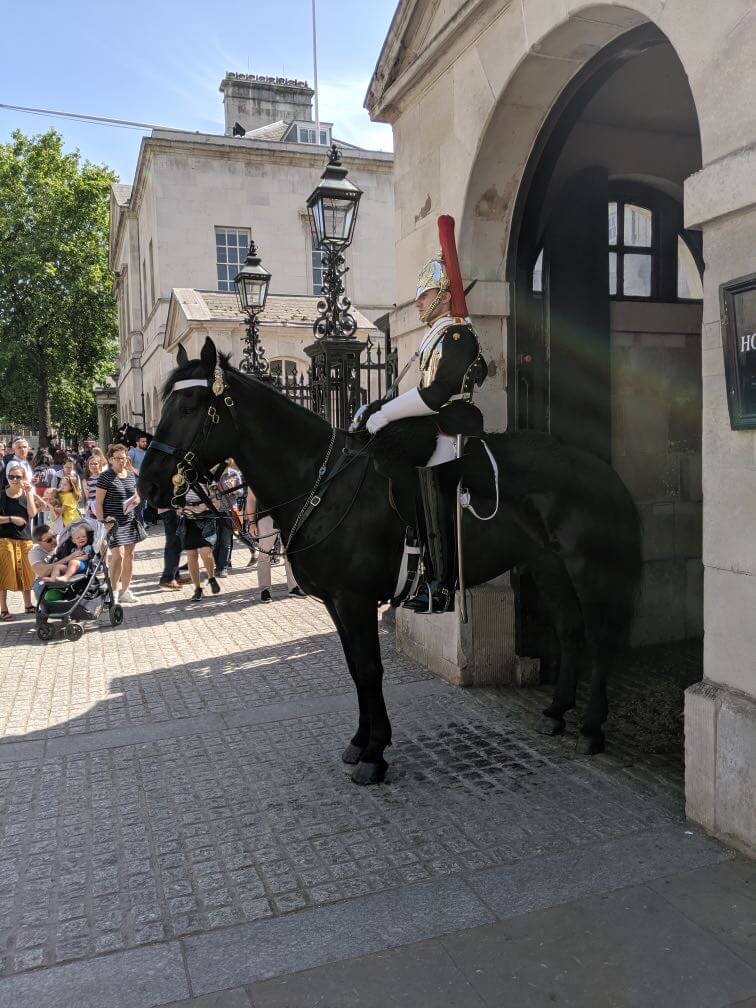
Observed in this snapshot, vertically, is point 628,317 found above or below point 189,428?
above

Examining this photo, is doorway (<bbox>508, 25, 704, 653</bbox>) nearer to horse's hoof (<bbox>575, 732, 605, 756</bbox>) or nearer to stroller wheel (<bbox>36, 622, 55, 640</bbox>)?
horse's hoof (<bbox>575, 732, 605, 756</bbox>)

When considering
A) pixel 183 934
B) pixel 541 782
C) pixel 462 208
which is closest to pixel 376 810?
pixel 541 782

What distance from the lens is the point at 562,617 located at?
5.45 m

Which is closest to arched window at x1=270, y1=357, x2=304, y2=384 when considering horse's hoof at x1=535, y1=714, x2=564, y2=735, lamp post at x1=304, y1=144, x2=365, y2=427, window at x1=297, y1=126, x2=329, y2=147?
lamp post at x1=304, y1=144, x2=365, y2=427

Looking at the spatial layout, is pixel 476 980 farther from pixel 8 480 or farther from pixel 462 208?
pixel 8 480

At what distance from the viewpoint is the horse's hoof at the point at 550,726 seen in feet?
17.2

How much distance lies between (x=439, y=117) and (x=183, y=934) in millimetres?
5759

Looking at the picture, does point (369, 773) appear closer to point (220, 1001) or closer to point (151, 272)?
point (220, 1001)

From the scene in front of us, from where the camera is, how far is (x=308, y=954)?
3080mm

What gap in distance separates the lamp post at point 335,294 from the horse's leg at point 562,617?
150 inches

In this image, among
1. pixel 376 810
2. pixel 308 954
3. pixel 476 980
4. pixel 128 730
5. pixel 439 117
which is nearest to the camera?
pixel 476 980

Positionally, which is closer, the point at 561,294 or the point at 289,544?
the point at 289,544

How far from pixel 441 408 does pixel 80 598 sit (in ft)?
18.2

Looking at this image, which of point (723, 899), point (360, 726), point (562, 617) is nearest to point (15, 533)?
point (360, 726)
